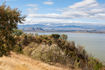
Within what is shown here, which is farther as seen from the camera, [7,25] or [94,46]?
[94,46]

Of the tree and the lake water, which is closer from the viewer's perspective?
the tree

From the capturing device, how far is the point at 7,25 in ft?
37.0

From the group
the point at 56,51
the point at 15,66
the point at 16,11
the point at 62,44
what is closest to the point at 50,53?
the point at 56,51

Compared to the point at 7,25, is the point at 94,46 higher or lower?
lower

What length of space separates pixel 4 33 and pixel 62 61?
8269 millimetres

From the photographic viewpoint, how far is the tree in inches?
436

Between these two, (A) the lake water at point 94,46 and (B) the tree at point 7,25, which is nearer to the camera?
(B) the tree at point 7,25

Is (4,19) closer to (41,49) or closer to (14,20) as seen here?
(14,20)

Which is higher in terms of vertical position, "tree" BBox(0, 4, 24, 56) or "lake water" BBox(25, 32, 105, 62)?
"tree" BBox(0, 4, 24, 56)

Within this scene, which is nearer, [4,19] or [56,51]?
[4,19]

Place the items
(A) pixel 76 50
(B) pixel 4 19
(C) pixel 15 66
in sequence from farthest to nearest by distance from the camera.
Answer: (A) pixel 76 50
(C) pixel 15 66
(B) pixel 4 19

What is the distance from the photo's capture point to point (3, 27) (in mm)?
11172

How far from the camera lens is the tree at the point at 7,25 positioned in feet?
36.3

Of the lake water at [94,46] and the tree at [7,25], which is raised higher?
the tree at [7,25]
